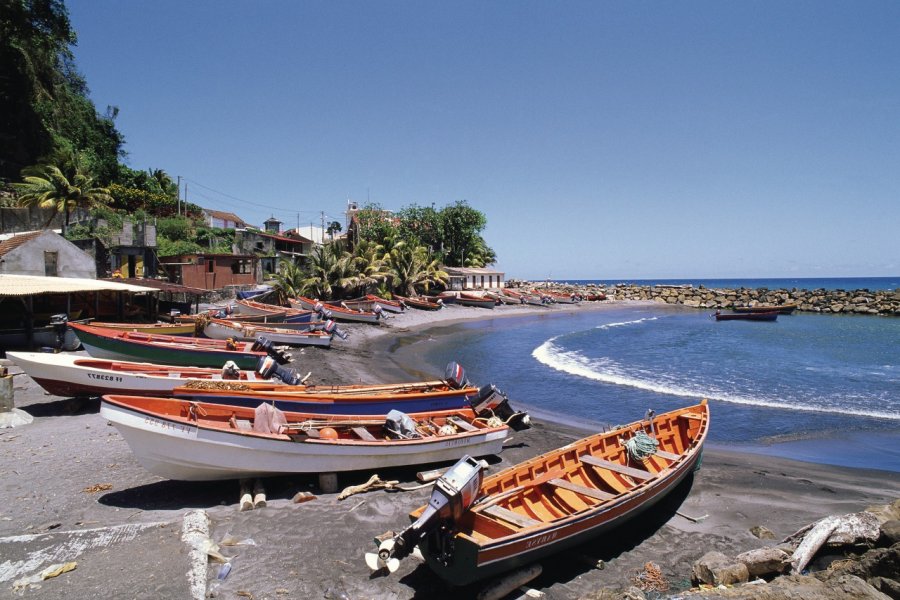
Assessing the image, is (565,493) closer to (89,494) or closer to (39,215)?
(89,494)

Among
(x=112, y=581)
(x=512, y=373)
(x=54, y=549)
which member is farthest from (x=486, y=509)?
(x=512, y=373)

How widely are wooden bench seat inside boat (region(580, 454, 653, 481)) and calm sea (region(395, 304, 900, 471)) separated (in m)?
7.09

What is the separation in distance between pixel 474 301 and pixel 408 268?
29.8 feet

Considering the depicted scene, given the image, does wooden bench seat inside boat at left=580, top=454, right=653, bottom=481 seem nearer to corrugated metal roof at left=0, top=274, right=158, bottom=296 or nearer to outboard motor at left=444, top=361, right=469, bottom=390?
outboard motor at left=444, top=361, right=469, bottom=390

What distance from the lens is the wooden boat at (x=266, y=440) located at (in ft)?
26.2

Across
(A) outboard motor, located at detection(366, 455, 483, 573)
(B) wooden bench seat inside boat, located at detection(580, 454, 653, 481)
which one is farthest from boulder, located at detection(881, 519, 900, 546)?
(A) outboard motor, located at detection(366, 455, 483, 573)

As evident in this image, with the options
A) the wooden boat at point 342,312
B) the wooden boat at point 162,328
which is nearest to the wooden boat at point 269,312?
the wooden boat at point 342,312

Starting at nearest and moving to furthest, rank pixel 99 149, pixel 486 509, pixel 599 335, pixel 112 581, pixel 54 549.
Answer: pixel 112 581 → pixel 54 549 → pixel 486 509 → pixel 599 335 → pixel 99 149

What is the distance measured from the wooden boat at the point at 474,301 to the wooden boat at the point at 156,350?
3716cm

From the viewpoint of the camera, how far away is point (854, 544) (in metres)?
7.24

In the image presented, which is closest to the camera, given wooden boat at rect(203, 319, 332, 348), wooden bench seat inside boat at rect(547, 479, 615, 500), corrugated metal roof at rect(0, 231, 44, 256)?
wooden bench seat inside boat at rect(547, 479, 615, 500)

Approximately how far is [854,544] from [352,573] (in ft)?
24.7

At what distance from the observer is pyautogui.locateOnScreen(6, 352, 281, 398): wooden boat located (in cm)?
1221

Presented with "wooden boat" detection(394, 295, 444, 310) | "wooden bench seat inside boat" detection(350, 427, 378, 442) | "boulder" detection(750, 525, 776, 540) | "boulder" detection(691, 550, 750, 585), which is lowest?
"boulder" detection(750, 525, 776, 540)
